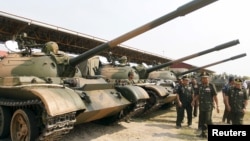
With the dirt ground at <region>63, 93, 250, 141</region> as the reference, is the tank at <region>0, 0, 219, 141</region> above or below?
above

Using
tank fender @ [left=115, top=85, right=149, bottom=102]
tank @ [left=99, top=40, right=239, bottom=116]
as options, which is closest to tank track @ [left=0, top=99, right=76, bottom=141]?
tank fender @ [left=115, top=85, right=149, bottom=102]

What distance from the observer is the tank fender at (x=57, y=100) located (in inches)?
215

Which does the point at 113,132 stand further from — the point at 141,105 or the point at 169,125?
the point at 169,125

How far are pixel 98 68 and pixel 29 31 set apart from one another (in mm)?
9141

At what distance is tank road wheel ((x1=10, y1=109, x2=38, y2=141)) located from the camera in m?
6.00

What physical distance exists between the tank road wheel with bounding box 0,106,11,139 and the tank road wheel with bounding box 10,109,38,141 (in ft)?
1.39

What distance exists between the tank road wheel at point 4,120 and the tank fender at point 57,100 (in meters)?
1.42

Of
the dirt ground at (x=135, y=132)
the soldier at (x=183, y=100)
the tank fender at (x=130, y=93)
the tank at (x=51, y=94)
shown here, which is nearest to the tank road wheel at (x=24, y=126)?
the tank at (x=51, y=94)

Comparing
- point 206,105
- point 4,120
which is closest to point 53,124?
point 4,120

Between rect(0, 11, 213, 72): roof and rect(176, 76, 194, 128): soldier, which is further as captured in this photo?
rect(0, 11, 213, 72): roof

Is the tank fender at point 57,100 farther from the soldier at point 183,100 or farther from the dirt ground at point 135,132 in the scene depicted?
the soldier at point 183,100

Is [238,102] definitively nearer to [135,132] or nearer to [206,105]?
[206,105]

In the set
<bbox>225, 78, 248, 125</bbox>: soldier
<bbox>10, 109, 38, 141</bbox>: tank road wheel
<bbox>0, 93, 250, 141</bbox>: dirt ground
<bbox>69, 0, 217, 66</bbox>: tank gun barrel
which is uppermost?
<bbox>69, 0, 217, 66</bbox>: tank gun barrel

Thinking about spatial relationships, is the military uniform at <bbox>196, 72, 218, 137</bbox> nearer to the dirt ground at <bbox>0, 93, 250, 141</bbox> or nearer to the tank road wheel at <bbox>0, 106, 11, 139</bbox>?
the dirt ground at <bbox>0, 93, 250, 141</bbox>
